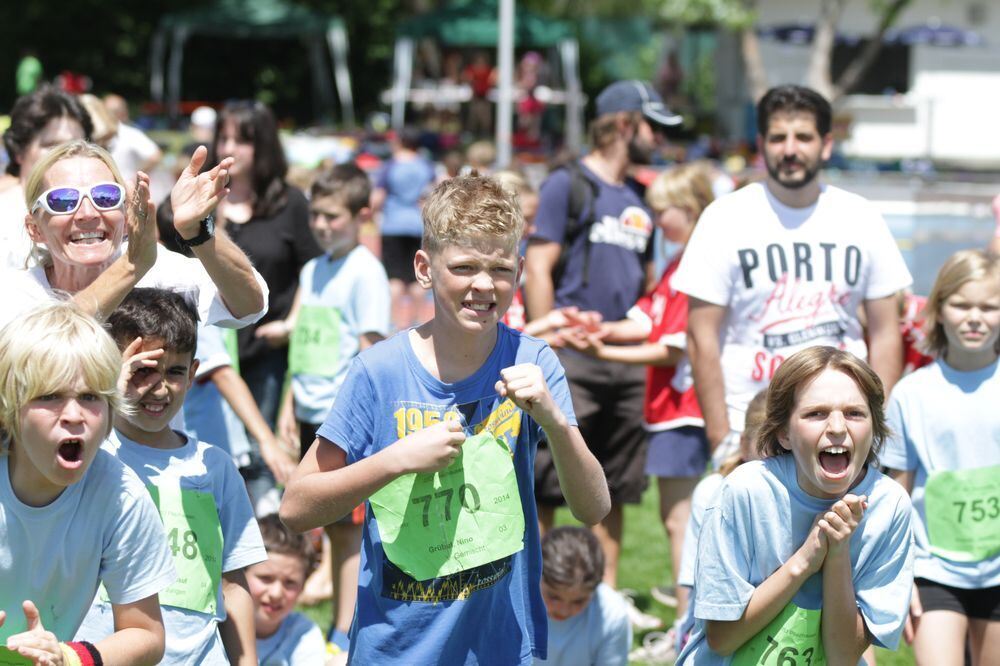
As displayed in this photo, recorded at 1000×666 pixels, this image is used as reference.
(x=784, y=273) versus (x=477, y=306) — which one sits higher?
(x=477, y=306)

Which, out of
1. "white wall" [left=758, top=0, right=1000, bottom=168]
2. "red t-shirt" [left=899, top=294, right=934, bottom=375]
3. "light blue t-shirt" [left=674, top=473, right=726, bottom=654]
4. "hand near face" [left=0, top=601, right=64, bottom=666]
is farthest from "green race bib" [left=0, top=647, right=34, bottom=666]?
"white wall" [left=758, top=0, right=1000, bottom=168]

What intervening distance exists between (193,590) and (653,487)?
18.3ft

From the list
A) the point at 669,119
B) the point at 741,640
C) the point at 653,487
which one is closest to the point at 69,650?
the point at 741,640

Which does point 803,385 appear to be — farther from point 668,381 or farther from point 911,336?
point 668,381

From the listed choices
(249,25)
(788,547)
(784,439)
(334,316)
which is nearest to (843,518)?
(788,547)

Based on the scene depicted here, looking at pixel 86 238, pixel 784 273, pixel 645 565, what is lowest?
pixel 645 565

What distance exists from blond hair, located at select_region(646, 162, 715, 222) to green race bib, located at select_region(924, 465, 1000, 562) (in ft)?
6.77

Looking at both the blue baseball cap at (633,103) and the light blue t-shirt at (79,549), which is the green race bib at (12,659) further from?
the blue baseball cap at (633,103)

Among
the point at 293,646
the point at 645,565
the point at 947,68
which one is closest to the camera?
the point at 293,646

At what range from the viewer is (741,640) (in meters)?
3.30

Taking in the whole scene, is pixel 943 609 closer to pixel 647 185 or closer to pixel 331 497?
pixel 331 497

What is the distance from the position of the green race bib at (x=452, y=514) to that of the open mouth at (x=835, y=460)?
80 cm

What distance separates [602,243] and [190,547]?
3170mm

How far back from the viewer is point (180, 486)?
3432mm
